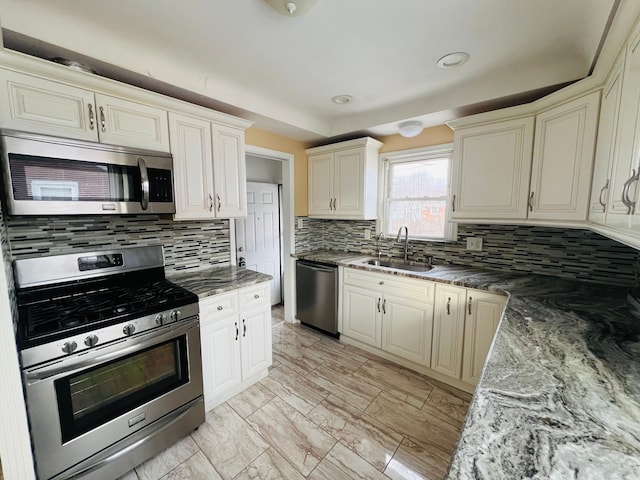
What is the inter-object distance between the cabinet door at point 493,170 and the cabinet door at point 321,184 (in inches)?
54.8

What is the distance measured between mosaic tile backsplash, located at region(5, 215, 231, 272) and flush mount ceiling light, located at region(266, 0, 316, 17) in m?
1.66

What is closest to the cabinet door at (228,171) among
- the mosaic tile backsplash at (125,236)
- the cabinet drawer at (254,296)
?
the mosaic tile backsplash at (125,236)

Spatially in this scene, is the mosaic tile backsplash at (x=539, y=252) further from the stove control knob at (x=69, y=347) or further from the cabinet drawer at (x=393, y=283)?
the stove control knob at (x=69, y=347)

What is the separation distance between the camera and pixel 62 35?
4.68 ft

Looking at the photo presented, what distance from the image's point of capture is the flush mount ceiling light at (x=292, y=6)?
1249 mm

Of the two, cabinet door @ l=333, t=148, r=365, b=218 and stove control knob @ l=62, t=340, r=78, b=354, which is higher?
cabinet door @ l=333, t=148, r=365, b=218

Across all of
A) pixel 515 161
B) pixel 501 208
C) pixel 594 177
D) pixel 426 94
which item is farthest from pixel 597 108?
pixel 426 94

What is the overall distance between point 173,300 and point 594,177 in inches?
103

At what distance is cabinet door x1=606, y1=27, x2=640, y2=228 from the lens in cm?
96

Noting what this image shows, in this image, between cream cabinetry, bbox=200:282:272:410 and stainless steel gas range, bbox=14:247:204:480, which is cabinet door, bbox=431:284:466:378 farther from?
stainless steel gas range, bbox=14:247:204:480

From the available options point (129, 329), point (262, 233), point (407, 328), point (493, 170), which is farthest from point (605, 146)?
point (262, 233)

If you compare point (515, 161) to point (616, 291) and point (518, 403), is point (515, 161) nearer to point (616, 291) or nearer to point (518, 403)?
point (616, 291)

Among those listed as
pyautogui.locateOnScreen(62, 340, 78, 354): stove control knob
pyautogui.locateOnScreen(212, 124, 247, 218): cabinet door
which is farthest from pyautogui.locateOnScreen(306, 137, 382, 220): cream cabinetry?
pyautogui.locateOnScreen(62, 340, 78, 354): stove control knob

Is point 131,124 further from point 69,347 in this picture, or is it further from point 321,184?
point 321,184
